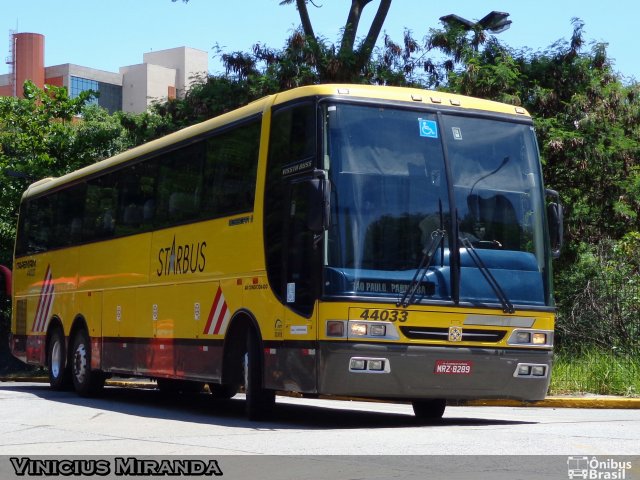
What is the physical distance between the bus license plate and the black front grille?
254 mm

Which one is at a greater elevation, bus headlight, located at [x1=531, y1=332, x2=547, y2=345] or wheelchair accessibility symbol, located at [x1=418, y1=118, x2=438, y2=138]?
wheelchair accessibility symbol, located at [x1=418, y1=118, x2=438, y2=138]

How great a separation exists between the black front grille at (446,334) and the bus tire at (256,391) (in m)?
1.95

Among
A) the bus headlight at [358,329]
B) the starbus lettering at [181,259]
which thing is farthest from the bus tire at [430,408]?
the starbus lettering at [181,259]

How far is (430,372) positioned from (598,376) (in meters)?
5.90

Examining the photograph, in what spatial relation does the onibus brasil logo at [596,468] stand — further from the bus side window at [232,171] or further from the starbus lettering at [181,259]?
the starbus lettering at [181,259]

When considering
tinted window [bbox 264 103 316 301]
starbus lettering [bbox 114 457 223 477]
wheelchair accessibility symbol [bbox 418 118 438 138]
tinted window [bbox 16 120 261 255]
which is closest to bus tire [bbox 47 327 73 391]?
tinted window [bbox 16 120 261 255]

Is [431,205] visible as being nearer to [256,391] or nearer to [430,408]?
[256,391]

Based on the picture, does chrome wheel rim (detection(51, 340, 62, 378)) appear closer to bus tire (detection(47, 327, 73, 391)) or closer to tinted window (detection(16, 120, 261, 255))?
bus tire (detection(47, 327, 73, 391))

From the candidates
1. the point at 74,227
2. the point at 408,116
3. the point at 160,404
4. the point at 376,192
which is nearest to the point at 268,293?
the point at 376,192

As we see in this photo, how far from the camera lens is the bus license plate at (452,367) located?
12.5m

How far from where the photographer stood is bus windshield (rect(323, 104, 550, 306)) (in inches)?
485

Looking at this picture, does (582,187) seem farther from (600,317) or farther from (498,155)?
(498,155)

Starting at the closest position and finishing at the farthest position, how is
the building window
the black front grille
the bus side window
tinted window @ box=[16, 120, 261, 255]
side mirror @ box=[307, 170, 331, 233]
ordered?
side mirror @ box=[307, 170, 331, 233], the black front grille, the bus side window, tinted window @ box=[16, 120, 261, 255], the building window

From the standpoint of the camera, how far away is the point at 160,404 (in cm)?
1777
